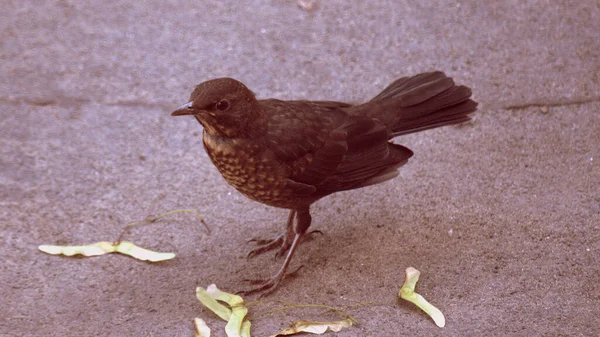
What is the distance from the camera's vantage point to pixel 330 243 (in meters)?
4.70

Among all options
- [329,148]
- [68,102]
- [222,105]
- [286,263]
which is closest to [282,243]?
[286,263]

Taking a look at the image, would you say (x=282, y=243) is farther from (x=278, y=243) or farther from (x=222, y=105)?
(x=222, y=105)

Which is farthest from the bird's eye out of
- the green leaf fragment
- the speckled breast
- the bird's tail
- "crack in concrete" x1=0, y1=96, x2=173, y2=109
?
"crack in concrete" x1=0, y1=96, x2=173, y2=109

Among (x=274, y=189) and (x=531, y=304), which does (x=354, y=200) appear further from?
(x=531, y=304)

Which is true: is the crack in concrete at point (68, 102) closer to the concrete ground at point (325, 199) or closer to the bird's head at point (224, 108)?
the concrete ground at point (325, 199)

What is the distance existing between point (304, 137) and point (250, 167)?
377mm

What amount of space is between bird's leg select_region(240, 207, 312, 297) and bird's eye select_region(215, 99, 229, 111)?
0.78 metres

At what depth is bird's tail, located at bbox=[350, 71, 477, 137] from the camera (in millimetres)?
4574

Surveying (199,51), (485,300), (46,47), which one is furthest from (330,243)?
(46,47)

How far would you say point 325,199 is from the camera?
5.14 meters

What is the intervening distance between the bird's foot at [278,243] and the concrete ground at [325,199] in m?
0.08

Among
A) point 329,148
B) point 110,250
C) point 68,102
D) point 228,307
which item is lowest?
point 110,250

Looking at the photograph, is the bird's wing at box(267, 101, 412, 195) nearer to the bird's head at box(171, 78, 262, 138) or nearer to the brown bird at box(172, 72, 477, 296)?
the brown bird at box(172, 72, 477, 296)

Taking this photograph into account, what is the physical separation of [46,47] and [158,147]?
1822mm
